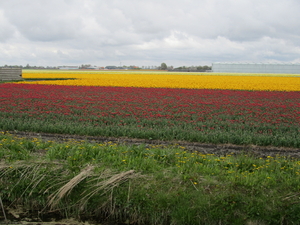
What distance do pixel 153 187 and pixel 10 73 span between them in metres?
41.2

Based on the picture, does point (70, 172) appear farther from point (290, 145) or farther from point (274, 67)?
point (274, 67)

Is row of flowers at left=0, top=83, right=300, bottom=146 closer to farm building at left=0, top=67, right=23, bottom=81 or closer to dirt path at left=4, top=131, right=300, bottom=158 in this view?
dirt path at left=4, top=131, right=300, bottom=158

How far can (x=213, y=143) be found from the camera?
10680 mm

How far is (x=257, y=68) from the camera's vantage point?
90625 millimetres

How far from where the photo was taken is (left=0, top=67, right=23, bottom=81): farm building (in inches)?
1617

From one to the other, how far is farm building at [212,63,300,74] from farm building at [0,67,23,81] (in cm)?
6575

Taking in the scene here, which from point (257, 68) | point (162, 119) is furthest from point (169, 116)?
point (257, 68)

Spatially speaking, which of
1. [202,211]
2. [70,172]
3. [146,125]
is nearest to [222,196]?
[202,211]

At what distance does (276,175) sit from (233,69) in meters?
89.1

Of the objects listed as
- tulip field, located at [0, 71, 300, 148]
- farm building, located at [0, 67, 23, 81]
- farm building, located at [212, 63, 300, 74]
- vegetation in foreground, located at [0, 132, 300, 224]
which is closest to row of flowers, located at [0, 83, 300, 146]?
tulip field, located at [0, 71, 300, 148]

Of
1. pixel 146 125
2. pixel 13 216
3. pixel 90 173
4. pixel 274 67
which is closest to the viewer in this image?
pixel 13 216

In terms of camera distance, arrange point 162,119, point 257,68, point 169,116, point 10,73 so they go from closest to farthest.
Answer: point 162,119, point 169,116, point 10,73, point 257,68

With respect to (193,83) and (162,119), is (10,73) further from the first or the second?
(162,119)

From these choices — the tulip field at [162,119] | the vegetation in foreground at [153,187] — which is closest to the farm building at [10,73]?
the tulip field at [162,119]
